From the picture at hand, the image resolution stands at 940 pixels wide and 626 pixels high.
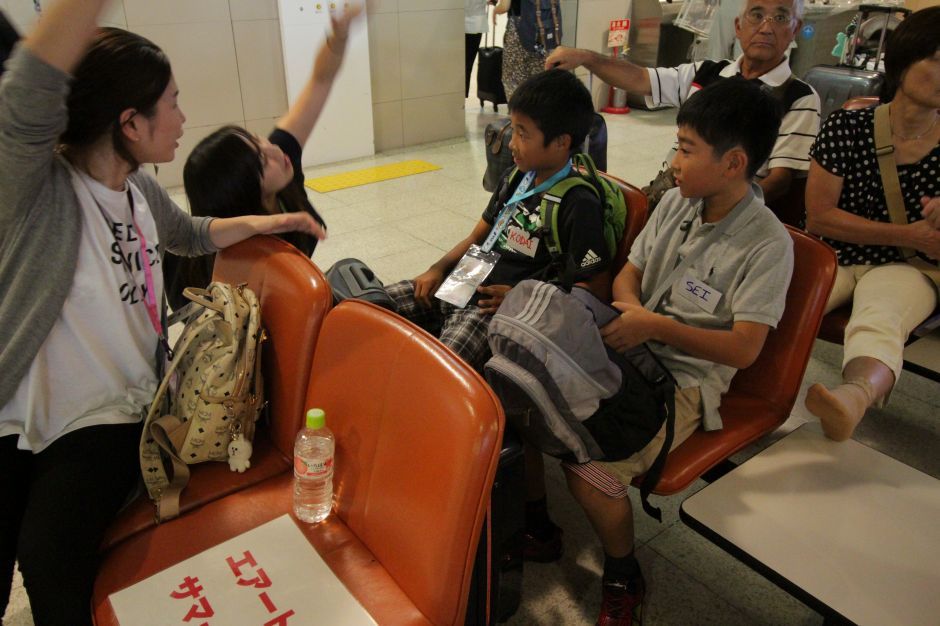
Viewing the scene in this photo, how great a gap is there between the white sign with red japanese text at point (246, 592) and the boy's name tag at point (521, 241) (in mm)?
1049

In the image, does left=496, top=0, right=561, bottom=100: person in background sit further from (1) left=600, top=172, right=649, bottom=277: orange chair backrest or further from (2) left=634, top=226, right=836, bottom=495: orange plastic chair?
(2) left=634, top=226, right=836, bottom=495: orange plastic chair

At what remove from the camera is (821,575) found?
118cm

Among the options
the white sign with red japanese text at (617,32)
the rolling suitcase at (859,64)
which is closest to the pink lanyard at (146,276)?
the rolling suitcase at (859,64)

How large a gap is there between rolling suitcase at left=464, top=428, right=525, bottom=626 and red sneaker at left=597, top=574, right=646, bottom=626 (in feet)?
0.85

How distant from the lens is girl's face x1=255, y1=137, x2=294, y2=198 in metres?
1.82

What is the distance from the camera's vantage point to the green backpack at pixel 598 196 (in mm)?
1901

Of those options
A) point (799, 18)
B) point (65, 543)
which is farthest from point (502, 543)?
point (799, 18)

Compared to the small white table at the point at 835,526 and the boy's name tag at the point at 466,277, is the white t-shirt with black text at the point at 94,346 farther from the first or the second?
the small white table at the point at 835,526

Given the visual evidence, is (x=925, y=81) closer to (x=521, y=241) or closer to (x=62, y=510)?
(x=521, y=241)

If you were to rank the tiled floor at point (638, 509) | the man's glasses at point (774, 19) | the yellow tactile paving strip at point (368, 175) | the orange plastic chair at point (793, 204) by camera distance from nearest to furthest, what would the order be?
1. the tiled floor at point (638, 509)
2. the man's glasses at point (774, 19)
3. the orange plastic chair at point (793, 204)
4. the yellow tactile paving strip at point (368, 175)

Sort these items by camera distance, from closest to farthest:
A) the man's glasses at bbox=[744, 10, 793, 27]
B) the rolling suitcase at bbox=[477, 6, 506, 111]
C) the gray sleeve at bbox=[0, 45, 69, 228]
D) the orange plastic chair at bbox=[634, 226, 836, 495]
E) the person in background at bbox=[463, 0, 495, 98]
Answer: the gray sleeve at bbox=[0, 45, 69, 228], the orange plastic chair at bbox=[634, 226, 836, 495], the man's glasses at bbox=[744, 10, 793, 27], the person in background at bbox=[463, 0, 495, 98], the rolling suitcase at bbox=[477, 6, 506, 111]

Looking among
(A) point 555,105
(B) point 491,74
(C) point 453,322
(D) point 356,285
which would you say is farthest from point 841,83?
(D) point 356,285

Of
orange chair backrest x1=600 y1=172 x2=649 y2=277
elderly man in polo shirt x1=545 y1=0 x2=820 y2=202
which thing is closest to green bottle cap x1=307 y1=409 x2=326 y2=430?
orange chair backrest x1=600 y1=172 x2=649 y2=277

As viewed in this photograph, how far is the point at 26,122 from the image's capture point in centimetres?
111
